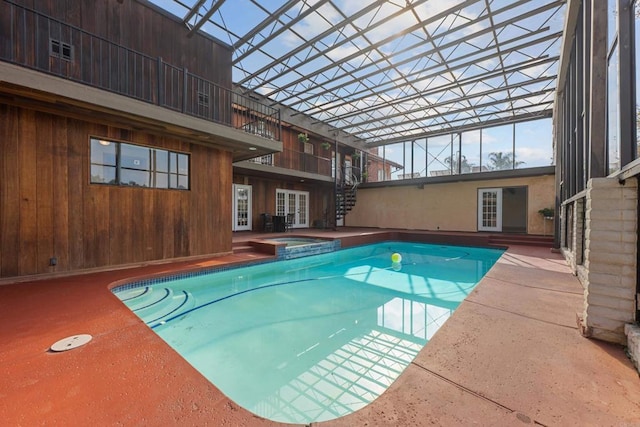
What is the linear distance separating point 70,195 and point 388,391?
5288 millimetres

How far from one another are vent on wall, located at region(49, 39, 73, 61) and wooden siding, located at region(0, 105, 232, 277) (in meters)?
1.11

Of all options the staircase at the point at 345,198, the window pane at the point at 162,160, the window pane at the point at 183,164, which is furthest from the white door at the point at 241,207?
the window pane at the point at 162,160

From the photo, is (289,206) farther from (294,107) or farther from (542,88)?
(542,88)

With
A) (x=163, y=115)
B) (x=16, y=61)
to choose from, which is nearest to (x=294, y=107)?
(x=163, y=115)

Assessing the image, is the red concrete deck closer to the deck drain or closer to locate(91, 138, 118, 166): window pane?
the deck drain

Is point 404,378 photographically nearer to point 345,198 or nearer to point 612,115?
point 612,115

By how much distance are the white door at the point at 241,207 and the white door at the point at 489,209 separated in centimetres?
945

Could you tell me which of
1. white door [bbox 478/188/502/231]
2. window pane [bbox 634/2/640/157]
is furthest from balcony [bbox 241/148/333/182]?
window pane [bbox 634/2/640/157]

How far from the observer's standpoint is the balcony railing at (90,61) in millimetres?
4066

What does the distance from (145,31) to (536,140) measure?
15077 mm

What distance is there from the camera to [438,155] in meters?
14.9

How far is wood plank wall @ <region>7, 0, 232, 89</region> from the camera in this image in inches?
180

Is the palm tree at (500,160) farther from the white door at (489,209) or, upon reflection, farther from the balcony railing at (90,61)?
the balcony railing at (90,61)

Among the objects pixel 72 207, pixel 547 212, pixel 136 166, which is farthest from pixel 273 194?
pixel 547 212
